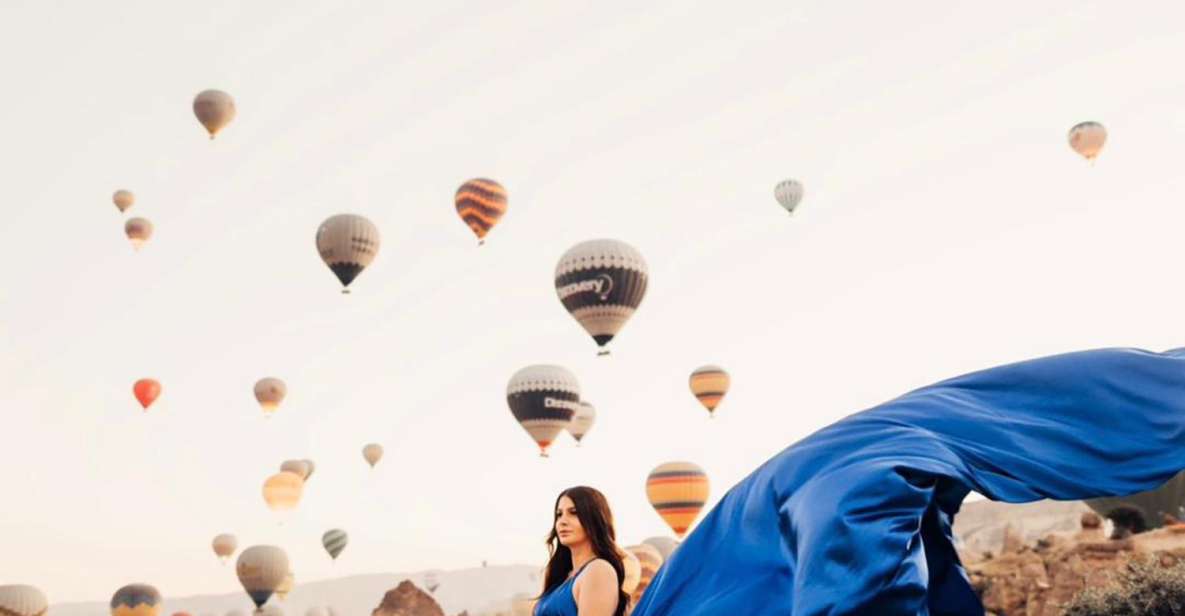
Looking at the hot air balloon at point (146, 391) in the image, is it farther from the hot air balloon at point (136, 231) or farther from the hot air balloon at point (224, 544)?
the hot air balloon at point (224, 544)

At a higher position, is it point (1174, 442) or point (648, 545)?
point (648, 545)

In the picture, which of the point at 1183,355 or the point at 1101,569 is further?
the point at 1101,569

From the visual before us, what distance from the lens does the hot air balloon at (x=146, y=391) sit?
51688 mm

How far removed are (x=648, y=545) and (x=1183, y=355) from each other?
51.0m

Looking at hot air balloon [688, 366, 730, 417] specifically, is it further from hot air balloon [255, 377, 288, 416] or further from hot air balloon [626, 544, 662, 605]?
hot air balloon [255, 377, 288, 416]

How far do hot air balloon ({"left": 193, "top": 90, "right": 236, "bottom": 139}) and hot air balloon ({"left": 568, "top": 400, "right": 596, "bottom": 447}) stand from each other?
16.8 meters

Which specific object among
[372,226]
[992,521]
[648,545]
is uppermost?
[372,226]

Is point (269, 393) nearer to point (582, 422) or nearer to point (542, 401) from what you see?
point (582, 422)

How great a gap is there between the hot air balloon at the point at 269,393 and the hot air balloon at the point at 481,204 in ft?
60.0

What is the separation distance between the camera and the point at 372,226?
4166cm

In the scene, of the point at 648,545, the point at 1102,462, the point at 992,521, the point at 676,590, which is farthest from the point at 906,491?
the point at 992,521

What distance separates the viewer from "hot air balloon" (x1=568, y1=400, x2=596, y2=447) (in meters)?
51.2

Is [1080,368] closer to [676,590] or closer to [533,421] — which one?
[676,590]

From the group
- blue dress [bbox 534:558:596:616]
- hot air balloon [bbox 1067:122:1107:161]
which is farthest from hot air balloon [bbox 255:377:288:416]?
blue dress [bbox 534:558:596:616]
